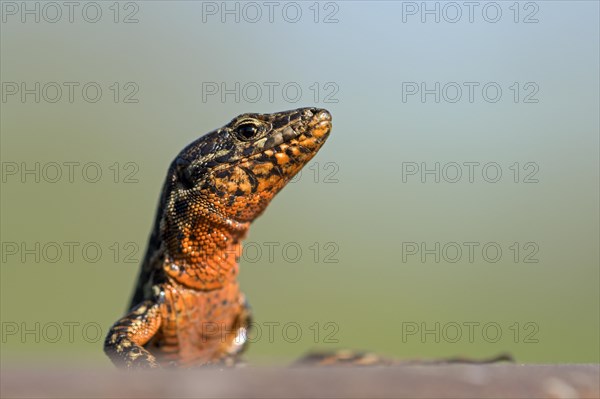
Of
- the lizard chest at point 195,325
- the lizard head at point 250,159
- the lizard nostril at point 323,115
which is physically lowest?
the lizard chest at point 195,325

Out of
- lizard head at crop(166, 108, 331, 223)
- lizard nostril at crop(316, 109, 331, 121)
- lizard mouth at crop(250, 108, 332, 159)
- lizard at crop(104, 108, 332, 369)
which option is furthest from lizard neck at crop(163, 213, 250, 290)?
lizard nostril at crop(316, 109, 331, 121)

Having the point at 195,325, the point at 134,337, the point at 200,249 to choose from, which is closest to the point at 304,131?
the point at 200,249

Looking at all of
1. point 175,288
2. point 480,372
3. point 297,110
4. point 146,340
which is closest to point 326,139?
point 297,110

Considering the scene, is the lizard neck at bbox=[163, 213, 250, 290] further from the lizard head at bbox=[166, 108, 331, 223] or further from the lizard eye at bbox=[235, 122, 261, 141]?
the lizard eye at bbox=[235, 122, 261, 141]

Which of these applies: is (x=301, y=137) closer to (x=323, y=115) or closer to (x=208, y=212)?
(x=323, y=115)

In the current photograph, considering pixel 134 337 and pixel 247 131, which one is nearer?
pixel 134 337

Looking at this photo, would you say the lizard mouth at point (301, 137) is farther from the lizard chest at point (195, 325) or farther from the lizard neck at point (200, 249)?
the lizard chest at point (195, 325)

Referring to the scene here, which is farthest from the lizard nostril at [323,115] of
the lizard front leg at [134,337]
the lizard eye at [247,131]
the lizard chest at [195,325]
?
the lizard front leg at [134,337]

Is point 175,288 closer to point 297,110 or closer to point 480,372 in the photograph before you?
point 297,110
